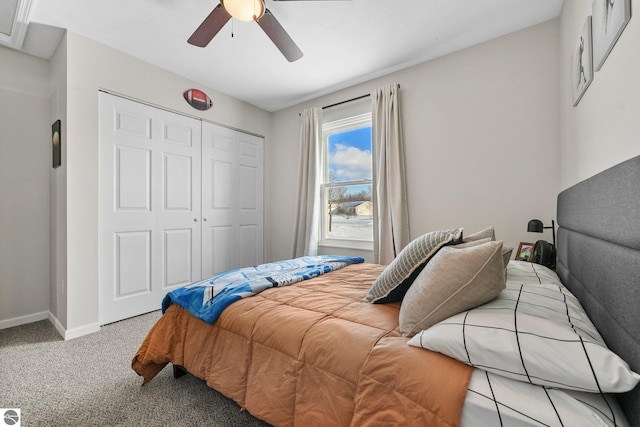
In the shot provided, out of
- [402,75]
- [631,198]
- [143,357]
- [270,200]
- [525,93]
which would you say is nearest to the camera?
[631,198]

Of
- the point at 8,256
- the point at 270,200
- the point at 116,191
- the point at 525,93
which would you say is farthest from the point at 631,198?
the point at 8,256

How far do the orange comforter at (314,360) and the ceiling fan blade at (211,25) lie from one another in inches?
70.7

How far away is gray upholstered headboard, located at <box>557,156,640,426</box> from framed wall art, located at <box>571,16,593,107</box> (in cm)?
66

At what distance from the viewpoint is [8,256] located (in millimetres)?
2576

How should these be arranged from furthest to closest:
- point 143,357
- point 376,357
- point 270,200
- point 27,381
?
point 270,200 < point 27,381 < point 143,357 < point 376,357

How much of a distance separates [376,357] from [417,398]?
161 millimetres

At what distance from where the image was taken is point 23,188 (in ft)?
8.70

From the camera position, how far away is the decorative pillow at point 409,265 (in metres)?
1.24

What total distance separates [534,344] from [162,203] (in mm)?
3240

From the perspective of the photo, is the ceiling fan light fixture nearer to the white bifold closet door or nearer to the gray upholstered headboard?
the white bifold closet door

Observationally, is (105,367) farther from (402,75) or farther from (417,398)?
(402,75)

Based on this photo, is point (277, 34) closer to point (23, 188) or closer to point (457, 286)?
point (457, 286)

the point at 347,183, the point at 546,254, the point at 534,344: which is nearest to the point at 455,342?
the point at 534,344

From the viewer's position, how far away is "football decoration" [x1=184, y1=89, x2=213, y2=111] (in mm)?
3197
